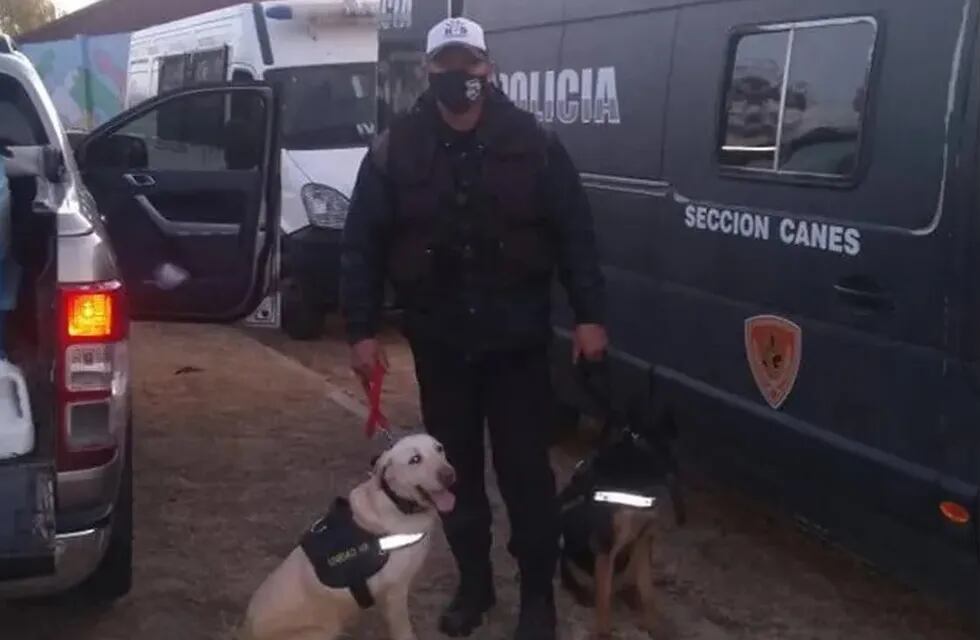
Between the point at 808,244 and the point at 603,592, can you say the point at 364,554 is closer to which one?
the point at 603,592

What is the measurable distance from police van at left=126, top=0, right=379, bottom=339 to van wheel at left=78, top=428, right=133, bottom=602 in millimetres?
5251

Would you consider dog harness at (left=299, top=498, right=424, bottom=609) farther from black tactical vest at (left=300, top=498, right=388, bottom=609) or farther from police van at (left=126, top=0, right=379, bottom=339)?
police van at (left=126, top=0, right=379, bottom=339)

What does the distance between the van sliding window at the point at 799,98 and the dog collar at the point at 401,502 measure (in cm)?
153

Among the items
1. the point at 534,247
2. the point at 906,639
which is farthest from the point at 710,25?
the point at 906,639

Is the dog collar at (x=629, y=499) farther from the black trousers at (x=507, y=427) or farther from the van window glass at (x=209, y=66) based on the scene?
the van window glass at (x=209, y=66)

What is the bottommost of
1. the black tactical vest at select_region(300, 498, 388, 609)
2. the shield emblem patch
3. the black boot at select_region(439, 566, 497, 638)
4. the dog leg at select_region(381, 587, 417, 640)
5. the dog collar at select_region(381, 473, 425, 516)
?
the black boot at select_region(439, 566, 497, 638)

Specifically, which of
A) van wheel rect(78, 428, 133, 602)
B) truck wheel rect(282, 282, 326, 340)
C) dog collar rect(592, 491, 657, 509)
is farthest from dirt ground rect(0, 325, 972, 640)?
truck wheel rect(282, 282, 326, 340)

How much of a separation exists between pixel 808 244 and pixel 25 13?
138ft

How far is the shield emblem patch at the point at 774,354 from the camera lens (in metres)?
4.55

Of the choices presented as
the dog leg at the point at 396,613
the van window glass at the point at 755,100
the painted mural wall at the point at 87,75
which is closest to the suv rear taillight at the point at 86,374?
the dog leg at the point at 396,613

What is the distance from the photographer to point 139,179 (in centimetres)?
625

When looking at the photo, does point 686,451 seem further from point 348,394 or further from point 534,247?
point 348,394

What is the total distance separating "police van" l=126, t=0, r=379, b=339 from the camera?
32.7 feet

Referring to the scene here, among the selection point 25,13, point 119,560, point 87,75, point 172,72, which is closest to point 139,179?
point 119,560
